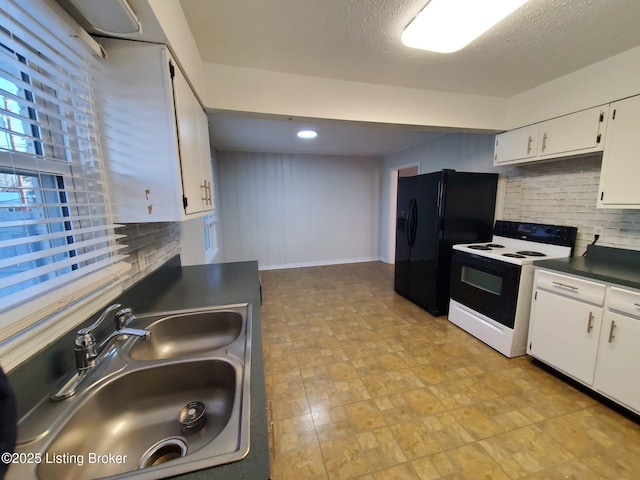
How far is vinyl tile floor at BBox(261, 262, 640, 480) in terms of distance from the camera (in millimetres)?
1361

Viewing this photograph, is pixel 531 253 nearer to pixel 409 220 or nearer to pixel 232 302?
A: pixel 409 220

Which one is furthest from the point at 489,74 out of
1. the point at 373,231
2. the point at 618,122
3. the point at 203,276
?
the point at 373,231

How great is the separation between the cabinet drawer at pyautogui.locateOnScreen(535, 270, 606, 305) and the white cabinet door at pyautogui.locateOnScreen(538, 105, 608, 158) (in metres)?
1.06

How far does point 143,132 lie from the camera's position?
3.68 ft

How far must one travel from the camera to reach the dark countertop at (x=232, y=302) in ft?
1.81

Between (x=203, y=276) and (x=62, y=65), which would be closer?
(x=62, y=65)

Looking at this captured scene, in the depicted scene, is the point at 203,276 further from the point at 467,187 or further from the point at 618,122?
the point at 618,122

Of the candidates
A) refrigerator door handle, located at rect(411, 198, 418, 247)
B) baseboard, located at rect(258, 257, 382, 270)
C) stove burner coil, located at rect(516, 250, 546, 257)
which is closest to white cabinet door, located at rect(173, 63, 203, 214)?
refrigerator door handle, located at rect(411, 198, 418, 247)

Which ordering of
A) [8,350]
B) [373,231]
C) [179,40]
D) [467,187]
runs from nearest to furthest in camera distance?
[8,350] < [179,40] < [467,187] < [373,231]

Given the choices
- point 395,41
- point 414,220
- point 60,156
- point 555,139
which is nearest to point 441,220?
point 414,220

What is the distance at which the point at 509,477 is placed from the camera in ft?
4.26

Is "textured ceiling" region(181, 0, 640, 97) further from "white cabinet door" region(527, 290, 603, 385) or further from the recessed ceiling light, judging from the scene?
"white cabinet door" region(527, 290, 603, 385)

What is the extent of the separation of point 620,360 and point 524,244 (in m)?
1.31

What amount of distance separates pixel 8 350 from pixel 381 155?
19.0ft
